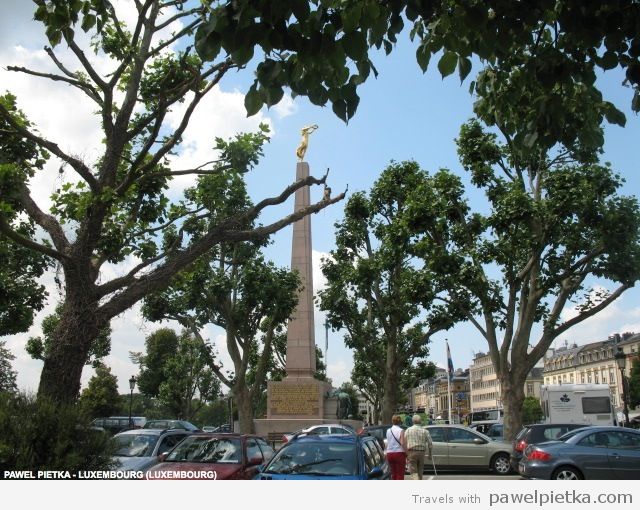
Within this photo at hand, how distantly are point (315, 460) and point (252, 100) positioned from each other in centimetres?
582

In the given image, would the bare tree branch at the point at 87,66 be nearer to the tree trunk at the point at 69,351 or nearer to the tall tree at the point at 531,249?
the tree trunk at the point at 69,351

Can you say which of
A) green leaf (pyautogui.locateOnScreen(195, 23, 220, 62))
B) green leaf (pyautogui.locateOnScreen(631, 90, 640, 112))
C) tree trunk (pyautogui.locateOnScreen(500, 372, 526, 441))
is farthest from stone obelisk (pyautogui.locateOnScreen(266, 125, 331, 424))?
green leaf (pyautogui.locateOnScreen(195, 23, 220, 62))

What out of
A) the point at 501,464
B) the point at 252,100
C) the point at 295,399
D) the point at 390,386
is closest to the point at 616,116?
the point at 252,100

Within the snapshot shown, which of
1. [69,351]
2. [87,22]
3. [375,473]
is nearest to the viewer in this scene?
[87,22]

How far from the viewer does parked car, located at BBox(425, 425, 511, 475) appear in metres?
19.4

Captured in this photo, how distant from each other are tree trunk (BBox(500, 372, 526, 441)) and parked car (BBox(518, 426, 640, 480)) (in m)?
8.63

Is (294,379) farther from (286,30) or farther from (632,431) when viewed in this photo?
(286,30)

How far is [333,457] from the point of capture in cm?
910

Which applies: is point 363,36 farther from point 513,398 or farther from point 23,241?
point 513,398

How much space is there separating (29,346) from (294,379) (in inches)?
802

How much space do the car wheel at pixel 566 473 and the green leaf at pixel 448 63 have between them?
1057cm

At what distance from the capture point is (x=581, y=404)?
26.3 meters

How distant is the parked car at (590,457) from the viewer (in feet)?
42.8

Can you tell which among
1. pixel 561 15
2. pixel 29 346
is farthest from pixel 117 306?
pixel 29 346
